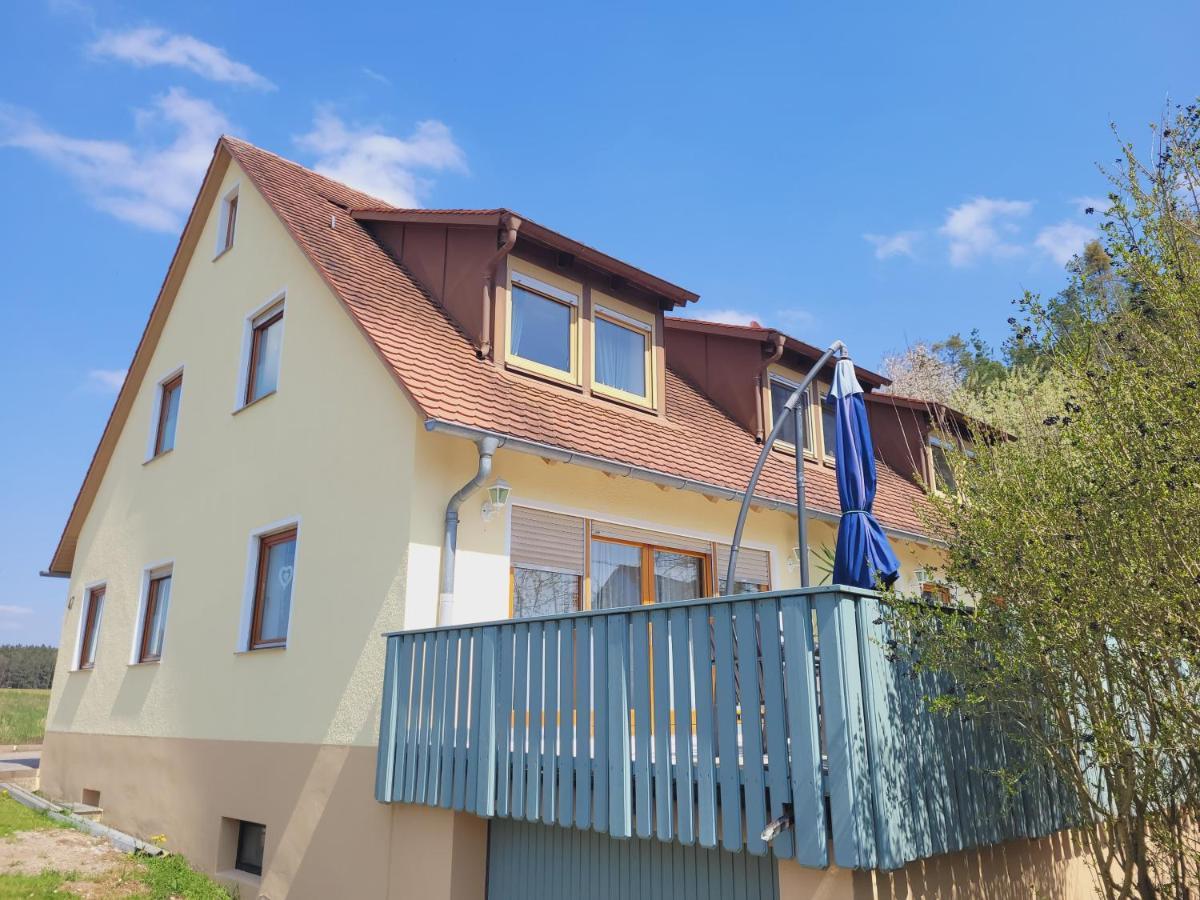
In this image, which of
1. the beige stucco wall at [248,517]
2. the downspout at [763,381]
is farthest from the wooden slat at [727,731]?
the downspout at [763,381]

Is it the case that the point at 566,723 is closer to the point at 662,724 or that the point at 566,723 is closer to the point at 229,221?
the point at 662,724

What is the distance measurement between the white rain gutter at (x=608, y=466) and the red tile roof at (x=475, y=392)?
77 mm

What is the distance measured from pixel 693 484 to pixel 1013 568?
15.5 ft

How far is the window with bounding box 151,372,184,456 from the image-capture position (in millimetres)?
12711

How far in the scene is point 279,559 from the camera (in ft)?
31.1

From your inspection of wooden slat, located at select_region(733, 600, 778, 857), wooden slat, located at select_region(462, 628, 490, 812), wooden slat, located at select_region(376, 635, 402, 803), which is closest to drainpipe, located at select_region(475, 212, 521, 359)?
wooden slat, located at select_region(376, 635, 402, 803)

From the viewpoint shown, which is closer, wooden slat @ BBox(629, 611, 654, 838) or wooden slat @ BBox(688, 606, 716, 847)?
wooden slat @ BBox(688, 606, 716, 847)

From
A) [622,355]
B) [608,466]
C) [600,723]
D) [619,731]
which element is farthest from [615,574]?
[619,731]

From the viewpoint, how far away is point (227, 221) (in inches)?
500

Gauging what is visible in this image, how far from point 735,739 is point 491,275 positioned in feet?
19.8

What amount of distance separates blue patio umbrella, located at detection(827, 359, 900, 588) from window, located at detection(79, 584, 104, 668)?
1168 cm

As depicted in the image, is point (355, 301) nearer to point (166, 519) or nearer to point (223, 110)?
point (166, 519)

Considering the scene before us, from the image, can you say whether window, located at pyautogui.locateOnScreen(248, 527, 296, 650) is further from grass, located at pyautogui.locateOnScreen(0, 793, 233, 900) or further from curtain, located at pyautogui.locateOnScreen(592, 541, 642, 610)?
curtain, located at pyautogui.locateOnScreen(592, 541, 642, 610)

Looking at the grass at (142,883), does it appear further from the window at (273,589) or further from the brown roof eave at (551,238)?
the brown roof eave at (551,238)
